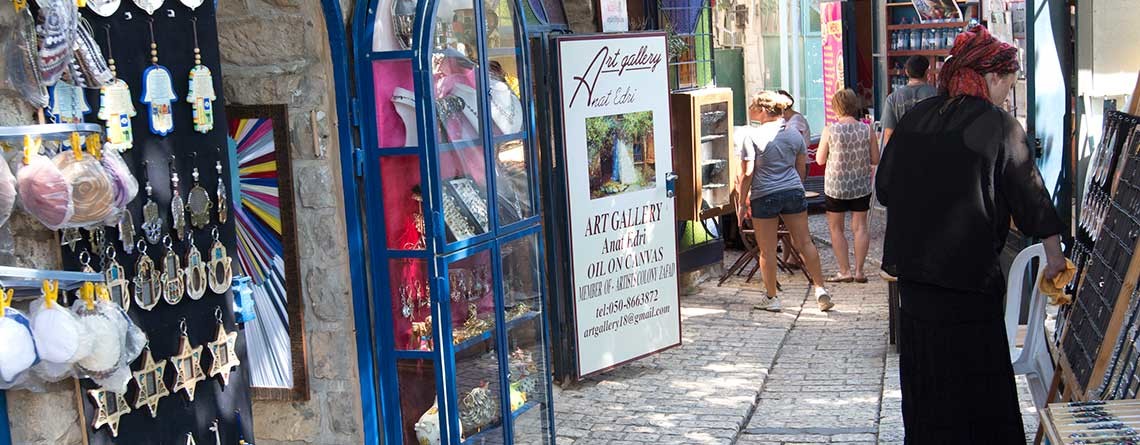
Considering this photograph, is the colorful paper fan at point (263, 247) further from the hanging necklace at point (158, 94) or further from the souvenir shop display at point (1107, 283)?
the souvenir shop display at point (1107, 283)

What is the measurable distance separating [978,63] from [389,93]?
2084 mm

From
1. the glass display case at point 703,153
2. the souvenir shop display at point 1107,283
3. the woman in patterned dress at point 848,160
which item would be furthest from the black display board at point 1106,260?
the woman in patterned dress at point 848,160

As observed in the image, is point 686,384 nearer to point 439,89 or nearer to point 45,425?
point 439,89

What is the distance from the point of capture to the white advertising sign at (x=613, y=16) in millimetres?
7312

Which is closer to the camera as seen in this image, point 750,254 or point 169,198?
point 169,198

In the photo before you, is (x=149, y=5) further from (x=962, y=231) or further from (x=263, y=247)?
(x=962, y=231)

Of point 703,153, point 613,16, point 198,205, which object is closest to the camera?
point 198,205

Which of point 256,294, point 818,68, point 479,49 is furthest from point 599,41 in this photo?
point 818,68

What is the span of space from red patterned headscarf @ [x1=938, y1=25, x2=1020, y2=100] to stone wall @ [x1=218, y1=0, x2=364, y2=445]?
2209mm

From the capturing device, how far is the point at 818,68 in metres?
18.0

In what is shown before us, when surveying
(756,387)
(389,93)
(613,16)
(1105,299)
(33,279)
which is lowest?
(756,387)

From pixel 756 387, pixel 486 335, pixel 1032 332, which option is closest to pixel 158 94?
pixel 486 335

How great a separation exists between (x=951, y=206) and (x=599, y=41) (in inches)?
113

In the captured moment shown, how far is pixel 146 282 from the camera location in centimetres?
327
